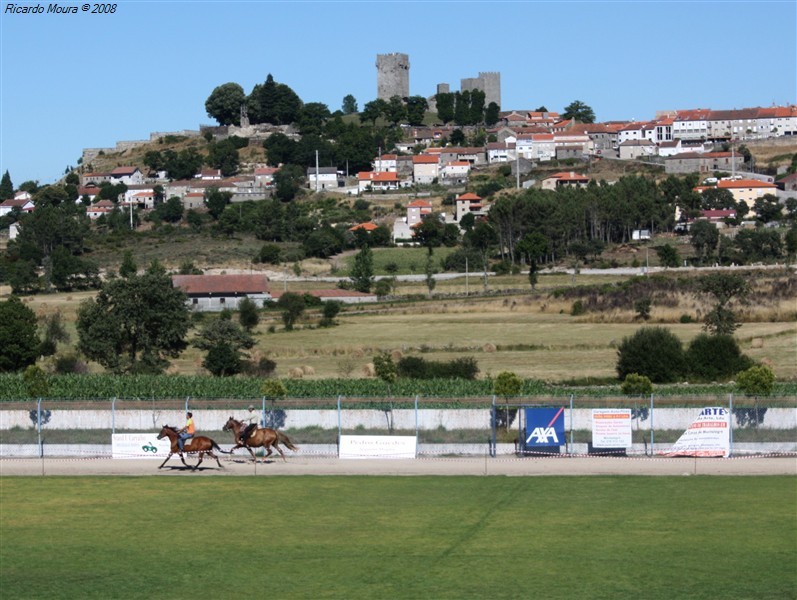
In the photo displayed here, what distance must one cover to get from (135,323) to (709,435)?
33.9 meters

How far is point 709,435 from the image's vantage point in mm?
32406

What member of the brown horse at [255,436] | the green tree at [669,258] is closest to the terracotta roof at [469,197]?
the green tree at [669,258]

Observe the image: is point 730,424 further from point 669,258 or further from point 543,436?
point 669,258

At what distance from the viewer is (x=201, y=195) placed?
173625mm

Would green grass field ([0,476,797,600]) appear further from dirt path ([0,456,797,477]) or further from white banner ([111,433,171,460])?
white banner ([111,433,171,460])

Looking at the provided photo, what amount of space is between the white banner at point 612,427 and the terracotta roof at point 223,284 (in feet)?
206

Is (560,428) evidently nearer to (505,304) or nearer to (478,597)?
(478,597)

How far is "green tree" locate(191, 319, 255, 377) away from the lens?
56.2 m

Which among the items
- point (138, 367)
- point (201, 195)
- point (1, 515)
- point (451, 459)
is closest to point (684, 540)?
point (451, 459)

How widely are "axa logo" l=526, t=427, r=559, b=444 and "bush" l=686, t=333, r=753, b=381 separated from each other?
20072mm

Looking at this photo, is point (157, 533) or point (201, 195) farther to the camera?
point (201, 195)

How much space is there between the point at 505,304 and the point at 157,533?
63.8 metres

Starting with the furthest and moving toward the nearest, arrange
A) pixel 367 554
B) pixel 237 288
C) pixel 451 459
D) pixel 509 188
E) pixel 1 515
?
pixel 509 188
pixel 237 288
pixel 451 459
pixel 1 515
pixel 367 554

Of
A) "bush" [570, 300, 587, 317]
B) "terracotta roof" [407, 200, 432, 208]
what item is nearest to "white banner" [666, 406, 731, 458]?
"bush" [570, 300, 587, 317]
